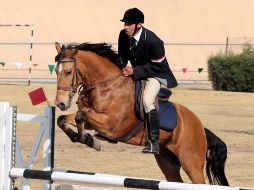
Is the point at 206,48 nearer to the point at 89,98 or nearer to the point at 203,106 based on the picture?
the point at 203,106

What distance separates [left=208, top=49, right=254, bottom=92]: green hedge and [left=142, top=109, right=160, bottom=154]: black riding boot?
64.9 feet

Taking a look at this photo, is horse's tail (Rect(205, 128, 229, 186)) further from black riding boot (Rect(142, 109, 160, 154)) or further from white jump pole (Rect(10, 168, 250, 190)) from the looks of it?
white jump pole (Rect(10, 168, 250, 190))

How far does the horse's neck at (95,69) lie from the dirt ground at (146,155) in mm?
2271

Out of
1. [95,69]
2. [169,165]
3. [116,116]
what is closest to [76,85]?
[95,69]

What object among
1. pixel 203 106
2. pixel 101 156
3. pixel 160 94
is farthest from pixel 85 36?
pixel 160 94

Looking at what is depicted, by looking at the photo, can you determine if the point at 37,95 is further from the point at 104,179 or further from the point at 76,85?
the point at 104,179

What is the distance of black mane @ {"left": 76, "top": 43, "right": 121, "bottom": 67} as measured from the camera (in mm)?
8938

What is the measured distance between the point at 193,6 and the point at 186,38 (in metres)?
6.13

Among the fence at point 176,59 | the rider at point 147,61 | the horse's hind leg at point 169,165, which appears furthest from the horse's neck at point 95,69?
the fence at point 176,59

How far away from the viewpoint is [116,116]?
8555 millimetres

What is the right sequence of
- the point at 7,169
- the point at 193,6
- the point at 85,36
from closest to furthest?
the point at 7,169 → the point at 85,36 → the point at 193,6

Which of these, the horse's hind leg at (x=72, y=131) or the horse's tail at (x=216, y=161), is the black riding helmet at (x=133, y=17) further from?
the horse's tail at (x=216, y=161)

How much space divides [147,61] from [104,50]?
497 mm

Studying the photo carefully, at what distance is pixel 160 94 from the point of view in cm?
888
